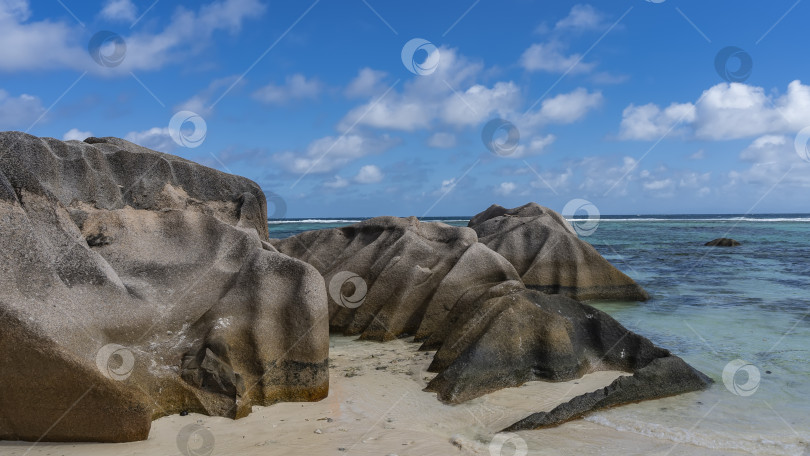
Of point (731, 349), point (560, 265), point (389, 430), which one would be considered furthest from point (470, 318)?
point (560, 265)

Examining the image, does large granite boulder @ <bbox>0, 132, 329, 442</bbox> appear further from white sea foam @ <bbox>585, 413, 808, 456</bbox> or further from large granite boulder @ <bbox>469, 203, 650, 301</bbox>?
large granite boulder @ <bbox>469, 203, 650, 301</bbox>

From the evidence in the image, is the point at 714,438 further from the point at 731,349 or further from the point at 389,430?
the point at 731,349

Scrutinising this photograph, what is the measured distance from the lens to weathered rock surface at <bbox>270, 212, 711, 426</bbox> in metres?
6.30

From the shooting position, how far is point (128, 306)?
5551 millimetres

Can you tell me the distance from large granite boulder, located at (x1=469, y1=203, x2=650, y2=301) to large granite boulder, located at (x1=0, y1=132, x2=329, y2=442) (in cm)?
713

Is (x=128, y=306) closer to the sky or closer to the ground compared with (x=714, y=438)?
closer to the sky

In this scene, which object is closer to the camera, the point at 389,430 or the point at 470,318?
the point at 389,430

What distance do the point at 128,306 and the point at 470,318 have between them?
3699 millimetres

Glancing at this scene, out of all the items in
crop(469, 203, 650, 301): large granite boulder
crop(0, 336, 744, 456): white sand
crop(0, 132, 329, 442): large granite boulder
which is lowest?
crop(0, 336, 744, 456): white sand

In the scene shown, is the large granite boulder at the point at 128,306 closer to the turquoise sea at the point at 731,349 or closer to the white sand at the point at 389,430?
the white sand at the point at 389,430

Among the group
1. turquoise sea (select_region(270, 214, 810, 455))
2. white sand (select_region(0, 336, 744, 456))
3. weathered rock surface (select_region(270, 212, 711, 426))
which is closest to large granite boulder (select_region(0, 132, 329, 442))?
white sand (select_region(0, 336, 744, 456))

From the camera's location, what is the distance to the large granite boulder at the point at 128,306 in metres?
4.53

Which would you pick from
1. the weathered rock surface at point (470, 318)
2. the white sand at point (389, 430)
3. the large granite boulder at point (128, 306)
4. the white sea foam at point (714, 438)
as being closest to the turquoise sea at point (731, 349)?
the white sea foam at point (714, 438)

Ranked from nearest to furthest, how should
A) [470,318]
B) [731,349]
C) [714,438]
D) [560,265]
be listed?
[714,438] < [470,318] < [731,349] < [560,265]
